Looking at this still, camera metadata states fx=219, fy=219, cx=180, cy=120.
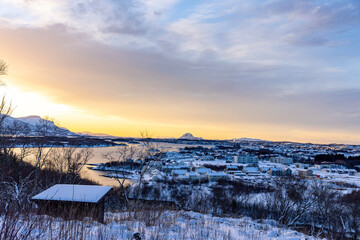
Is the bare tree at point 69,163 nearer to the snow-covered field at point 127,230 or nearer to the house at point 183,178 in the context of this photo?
the snow-covered field at point 127,230

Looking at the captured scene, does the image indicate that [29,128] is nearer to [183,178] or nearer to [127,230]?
[127,230]

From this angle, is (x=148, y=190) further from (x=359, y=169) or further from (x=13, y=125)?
(x=359, y=169)

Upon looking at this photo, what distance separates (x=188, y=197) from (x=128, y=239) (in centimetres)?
3175

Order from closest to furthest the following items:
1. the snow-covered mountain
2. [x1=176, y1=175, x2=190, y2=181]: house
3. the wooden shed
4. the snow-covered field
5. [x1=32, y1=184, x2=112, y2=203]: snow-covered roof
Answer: the snow-covered field, the wooden shed, [x1=32, y1=184, x2=112, y2=203]: snow-covered roof, the snow-covered mountain, [x1=176, y1=175, x2=190, y2=181]: house

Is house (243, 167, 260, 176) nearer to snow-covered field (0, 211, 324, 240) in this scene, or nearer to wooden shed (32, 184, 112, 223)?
snow-covered field (0, 211, 324, 240)

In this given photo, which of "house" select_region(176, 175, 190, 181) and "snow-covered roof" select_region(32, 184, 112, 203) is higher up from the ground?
"snow-covered roof" select_region(32, 184, 112, 203)

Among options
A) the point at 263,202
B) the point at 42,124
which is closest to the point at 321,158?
the point at 263,202

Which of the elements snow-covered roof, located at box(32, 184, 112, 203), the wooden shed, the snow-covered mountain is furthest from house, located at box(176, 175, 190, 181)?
the wooden shed

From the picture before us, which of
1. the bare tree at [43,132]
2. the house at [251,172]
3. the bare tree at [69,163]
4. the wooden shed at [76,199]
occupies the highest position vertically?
the bare tree at [43,132]

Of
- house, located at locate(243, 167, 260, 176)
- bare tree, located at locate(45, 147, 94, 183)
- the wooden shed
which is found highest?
the wooden shed

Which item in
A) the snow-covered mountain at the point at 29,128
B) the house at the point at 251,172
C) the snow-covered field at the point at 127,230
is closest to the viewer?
the snow-covered field at the point at 127,230

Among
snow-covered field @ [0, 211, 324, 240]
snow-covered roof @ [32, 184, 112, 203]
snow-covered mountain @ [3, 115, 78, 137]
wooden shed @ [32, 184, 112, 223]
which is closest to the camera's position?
snow-covered field @ [0, 211, 324, 240]

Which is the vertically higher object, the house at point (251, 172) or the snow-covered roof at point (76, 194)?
the snow-covered roof at point (76, 194)

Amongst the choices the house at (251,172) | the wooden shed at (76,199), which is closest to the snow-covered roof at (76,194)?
the wooden shed at (76,199)
